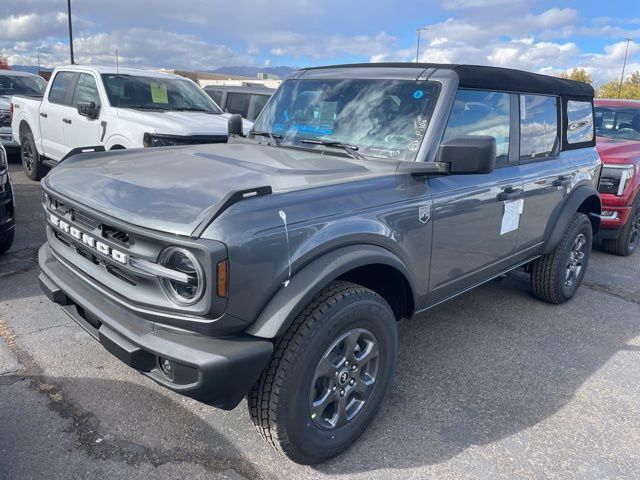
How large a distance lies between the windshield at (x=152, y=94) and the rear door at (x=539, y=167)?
15.6ft

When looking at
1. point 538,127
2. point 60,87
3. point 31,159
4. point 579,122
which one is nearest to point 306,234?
point 538,127

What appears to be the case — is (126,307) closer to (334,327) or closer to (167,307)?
(167,307)

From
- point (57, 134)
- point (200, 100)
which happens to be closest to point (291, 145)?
point (200, 100)

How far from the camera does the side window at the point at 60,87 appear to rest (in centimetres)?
768

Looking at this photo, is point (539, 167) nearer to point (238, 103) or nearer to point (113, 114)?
point (113, 114)

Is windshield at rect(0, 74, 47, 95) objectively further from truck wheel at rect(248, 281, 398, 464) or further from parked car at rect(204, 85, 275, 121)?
truck wheel at rect(248, 281, 398, 464)

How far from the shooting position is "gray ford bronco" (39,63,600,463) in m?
2.13

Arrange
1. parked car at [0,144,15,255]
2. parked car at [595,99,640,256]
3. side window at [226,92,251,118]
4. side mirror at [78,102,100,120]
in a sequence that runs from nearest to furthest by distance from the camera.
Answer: parked car at [0,144,15,255] → parked car at [595,99,640,256] → side mirror at [78,102,100,120] → side window at [226,92,251,118]

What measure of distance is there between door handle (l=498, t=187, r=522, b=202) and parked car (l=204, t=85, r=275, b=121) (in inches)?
293

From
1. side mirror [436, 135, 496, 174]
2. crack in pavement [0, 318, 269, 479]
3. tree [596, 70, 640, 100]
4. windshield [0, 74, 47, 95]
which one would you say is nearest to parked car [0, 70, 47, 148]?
windshield [0, 74, 47, 95]

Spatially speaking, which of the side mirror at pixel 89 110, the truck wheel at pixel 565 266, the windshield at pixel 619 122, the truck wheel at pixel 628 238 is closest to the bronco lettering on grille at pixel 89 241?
the truck wheel at pixel 565 266

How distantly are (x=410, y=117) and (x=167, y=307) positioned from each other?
183cm

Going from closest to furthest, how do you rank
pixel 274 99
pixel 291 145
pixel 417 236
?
pixel 417 236, pixel 291 145, pixel 274 99

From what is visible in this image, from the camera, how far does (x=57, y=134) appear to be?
7.64 metres
